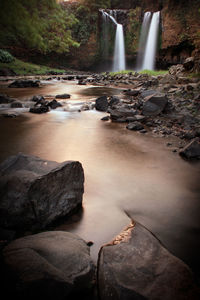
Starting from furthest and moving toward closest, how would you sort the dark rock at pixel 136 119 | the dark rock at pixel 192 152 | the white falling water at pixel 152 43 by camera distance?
the white falling water at pixel 152 43 < the dark rock at pixel 136 119 < the dark rock at pixel 192 152

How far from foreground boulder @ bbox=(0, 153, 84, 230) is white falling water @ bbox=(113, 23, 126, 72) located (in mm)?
34629

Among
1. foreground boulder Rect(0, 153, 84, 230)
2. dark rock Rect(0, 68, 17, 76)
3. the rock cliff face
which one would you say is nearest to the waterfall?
the rock cliff face

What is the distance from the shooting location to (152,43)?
2988 cm

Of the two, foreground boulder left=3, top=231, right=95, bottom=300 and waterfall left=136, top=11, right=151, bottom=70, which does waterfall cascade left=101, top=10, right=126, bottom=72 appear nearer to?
waterfall left=136, top=11, right=151, bottom=70

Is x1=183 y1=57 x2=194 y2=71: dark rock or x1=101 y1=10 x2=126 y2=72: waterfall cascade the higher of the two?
x1=101 y1=10 x2=126 y2=72: waterfall cascade

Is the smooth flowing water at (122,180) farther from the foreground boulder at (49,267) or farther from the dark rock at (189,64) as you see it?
the dark rock at (189,64)

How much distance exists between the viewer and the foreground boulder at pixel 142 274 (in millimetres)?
1322

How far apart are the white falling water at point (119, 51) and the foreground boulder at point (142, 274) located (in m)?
35.3

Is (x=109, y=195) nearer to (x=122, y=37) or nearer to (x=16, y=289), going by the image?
(x=16, y=289)

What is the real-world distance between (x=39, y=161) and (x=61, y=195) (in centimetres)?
51

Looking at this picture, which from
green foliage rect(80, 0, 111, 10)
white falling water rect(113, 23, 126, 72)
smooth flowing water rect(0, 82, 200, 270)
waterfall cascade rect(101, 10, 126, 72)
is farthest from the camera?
green foliage rect(80, 0, 111, 10)

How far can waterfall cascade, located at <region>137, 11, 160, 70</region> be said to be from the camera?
2933 cm

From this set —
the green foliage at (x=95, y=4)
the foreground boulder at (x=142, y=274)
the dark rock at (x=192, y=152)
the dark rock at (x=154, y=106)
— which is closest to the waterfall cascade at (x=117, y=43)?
the green foliage at (x=95, y=4)

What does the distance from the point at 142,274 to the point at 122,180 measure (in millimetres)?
1661
